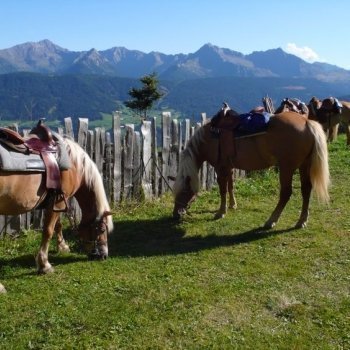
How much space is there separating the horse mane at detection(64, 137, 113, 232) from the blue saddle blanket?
2787 millimetres

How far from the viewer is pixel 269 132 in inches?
282

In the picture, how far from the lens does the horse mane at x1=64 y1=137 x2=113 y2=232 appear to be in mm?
5527

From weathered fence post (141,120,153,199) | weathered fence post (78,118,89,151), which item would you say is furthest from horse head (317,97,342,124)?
weathered fence post (78,118,89,151)

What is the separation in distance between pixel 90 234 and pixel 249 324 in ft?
7.77

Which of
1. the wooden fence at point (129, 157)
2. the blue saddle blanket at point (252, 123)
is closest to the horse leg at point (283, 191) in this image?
the blue saddle blanket at point (252, 123)

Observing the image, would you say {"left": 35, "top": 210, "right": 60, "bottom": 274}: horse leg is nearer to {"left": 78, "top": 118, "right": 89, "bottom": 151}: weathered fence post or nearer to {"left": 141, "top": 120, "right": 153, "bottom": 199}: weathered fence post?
{"left": 78, "top": 118, "right": 89, "bottom": 151}: weathered fence post

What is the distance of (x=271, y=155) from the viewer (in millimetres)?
7301

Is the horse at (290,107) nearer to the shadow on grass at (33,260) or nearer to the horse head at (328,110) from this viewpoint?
the horse head at (328,110)

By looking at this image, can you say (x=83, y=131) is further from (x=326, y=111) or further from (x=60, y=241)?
(x=326, y=111)

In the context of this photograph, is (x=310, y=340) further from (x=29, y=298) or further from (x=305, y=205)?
(x=305, y=205)

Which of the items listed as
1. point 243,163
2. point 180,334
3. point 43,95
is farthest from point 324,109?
point 43,95

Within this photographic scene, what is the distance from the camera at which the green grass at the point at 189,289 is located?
4066mm

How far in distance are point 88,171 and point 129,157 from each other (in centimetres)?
282

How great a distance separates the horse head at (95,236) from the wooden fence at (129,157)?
5.11ft
